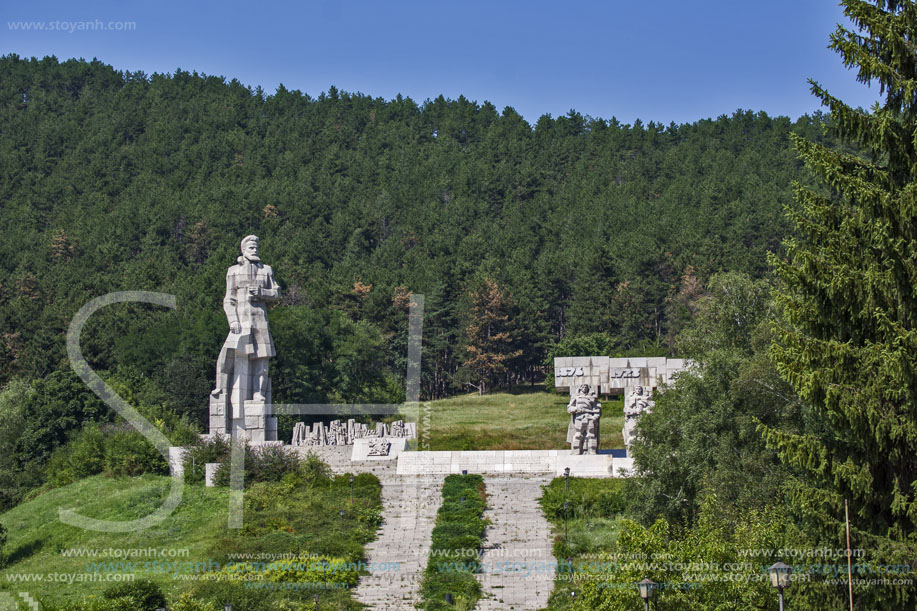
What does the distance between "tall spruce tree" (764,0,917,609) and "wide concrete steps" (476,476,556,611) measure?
9.01 metres

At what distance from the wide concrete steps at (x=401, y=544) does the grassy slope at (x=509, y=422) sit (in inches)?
373

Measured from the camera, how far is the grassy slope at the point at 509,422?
42.8m

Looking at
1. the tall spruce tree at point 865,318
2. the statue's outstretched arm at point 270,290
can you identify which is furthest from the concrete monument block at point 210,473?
the tall spruce tree at point 865,318

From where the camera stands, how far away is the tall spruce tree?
46.3ft

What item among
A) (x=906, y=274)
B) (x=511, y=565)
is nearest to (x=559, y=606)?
(x=511, y=565)

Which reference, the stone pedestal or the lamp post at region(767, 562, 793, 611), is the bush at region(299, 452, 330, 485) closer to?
the stone pedestal

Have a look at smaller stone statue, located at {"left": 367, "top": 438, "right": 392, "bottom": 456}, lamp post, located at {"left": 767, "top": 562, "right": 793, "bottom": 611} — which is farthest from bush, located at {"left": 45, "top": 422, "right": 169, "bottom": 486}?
lamp post, located at {"left": 767, "top": 562, "right": 793, "bottom": 611}

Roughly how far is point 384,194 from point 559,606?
68527 mm

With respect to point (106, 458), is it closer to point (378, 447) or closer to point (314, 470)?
point (314, 470)

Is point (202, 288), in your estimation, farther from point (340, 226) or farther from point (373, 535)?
point (373, 535)

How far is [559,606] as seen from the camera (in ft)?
70.7

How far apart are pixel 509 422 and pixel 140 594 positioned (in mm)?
Answer: 28202

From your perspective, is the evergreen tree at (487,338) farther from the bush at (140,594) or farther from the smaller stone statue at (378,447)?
the bush at (140,594)

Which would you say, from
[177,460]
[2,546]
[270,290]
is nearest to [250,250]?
[270,290]
